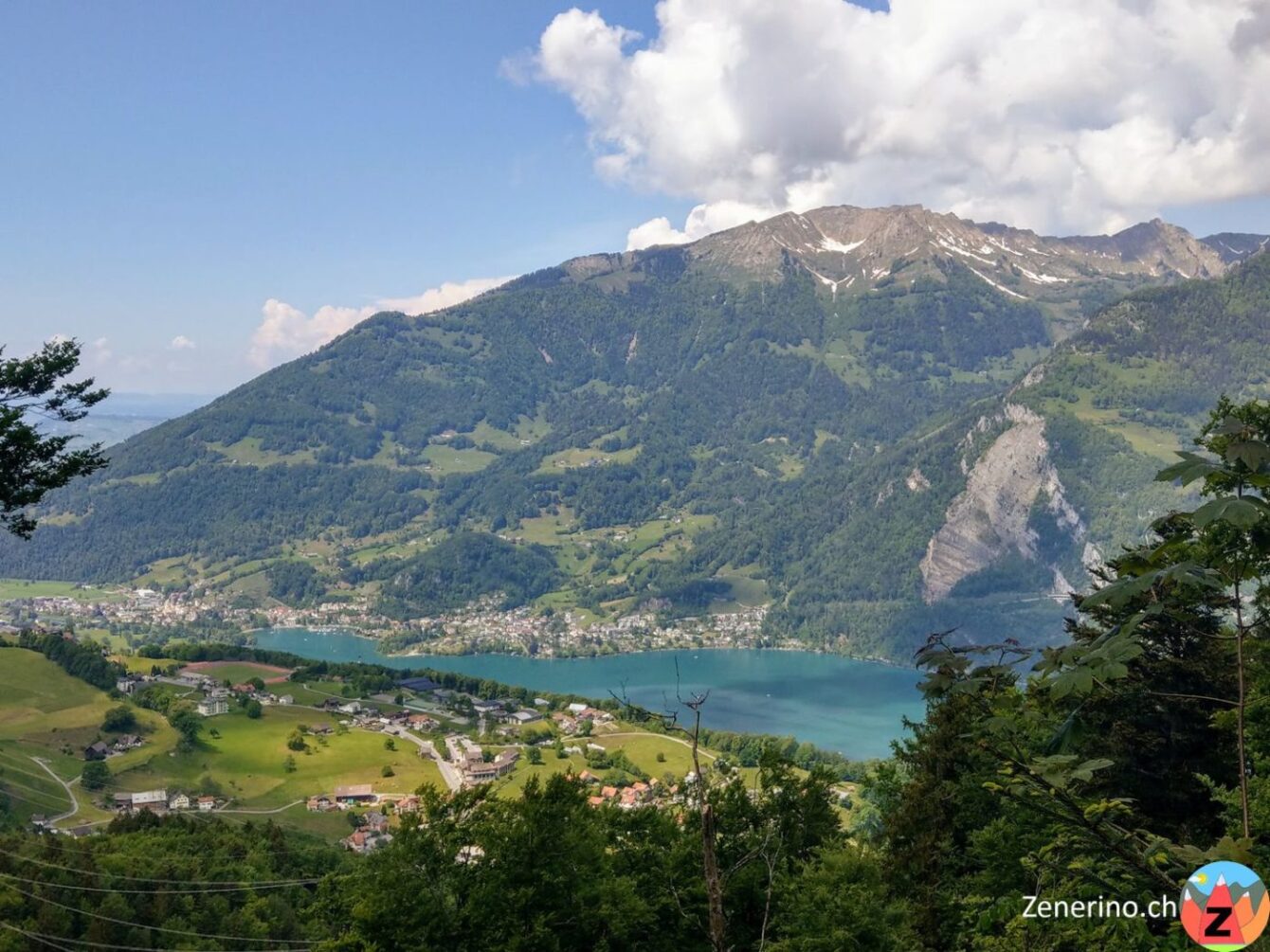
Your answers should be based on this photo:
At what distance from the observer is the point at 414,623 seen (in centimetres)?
15325

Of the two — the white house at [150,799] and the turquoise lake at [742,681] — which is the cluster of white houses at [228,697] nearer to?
the white house at [150,799]

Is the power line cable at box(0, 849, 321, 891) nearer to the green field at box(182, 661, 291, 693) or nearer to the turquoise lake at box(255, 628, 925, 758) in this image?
the turquoise lake at box(255, 628, 925, 758)

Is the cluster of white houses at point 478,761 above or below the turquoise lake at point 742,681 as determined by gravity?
above

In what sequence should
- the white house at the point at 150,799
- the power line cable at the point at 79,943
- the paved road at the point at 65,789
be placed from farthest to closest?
the white house at the point at 150,799, the paved road at the point at 65,789, the power line cable at the point at 79,943

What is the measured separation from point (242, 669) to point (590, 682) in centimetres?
4129

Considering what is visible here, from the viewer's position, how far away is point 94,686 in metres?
72.8

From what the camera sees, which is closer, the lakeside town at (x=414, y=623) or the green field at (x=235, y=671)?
the green field at (x=235, y=671)

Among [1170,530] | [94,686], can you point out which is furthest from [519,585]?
[1170,530]

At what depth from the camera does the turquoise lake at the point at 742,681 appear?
88.6 m

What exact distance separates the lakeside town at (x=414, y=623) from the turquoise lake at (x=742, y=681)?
11.6ft

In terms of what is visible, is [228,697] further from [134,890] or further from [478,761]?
[134,890]

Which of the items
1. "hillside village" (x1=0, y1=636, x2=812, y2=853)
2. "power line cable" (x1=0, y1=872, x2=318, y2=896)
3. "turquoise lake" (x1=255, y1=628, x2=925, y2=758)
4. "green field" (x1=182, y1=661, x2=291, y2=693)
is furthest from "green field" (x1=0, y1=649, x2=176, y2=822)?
"turquoise lake" (x1=255, y1=628, x2=925, y2=758)

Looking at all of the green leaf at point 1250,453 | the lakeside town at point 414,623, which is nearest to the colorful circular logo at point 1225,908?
the green leaf at point 1250,453

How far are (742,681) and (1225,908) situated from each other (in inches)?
4421
